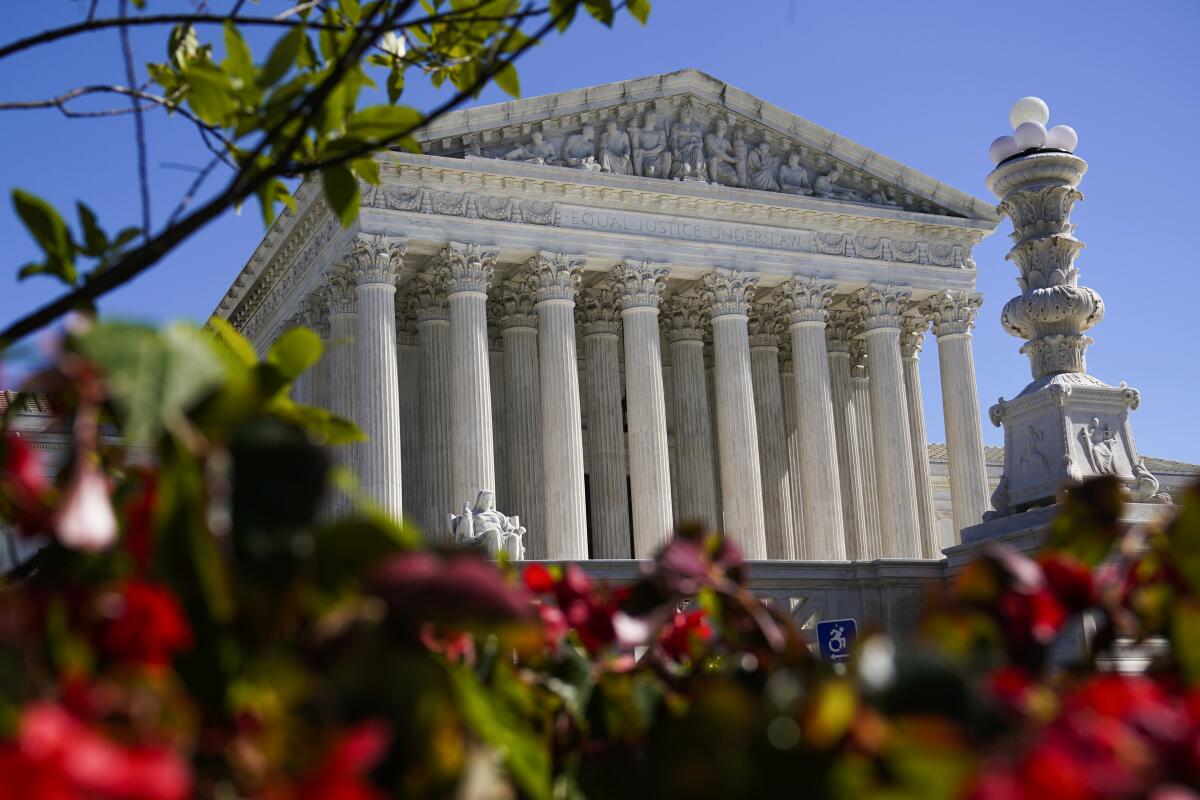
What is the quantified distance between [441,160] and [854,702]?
32.6 metres

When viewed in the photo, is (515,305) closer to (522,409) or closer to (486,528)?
(522,409)

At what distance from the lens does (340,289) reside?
3425 cm

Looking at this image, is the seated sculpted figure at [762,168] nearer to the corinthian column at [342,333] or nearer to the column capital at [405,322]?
the column capital at [405,322]

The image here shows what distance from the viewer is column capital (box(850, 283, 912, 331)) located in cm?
3869

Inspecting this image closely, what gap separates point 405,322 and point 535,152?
7.31 meters

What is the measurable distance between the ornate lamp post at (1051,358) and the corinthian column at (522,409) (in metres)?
23.8

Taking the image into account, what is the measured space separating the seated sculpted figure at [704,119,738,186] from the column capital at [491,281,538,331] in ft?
22.1

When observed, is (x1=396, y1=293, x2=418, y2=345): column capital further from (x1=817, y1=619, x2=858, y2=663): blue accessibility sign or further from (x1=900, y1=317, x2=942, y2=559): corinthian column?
(x1=817, y1=619, x2=858, y2=663): blue accessibility sign

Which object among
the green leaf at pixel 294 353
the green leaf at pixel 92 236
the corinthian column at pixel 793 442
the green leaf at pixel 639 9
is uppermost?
the corinthian column at pixel 793 442

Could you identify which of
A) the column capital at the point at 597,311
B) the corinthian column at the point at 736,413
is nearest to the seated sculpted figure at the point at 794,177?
the corinthian column at the point at 736,413

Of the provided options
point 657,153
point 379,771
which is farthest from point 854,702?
point 657,153

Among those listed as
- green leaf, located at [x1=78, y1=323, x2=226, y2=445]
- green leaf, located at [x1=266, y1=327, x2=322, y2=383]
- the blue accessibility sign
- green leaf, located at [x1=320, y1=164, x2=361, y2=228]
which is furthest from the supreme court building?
green leaf, located at [x1=78, y1=323, x2=226, y2=445]

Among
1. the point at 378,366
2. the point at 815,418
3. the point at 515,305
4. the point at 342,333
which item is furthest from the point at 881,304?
the point at 342,333

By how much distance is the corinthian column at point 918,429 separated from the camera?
3859cm
